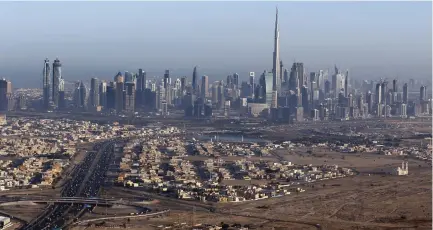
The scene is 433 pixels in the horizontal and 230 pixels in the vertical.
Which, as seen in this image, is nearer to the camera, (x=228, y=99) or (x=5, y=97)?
(x=5, y=97)

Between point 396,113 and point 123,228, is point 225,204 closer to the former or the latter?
point 123,228

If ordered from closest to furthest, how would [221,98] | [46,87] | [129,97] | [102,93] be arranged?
[129,97], [46,87], [102,93], [221,98]

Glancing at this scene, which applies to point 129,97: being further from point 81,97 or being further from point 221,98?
point 221,98

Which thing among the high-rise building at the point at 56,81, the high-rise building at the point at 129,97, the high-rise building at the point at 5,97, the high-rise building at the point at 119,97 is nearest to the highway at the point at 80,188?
the high-rise building at the point at 129,97

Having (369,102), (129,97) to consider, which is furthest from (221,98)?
(369,102)

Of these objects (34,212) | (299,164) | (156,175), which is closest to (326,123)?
(299,164)

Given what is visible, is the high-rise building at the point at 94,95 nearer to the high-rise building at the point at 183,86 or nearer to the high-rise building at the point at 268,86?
the high-rise building at the point at 183,86

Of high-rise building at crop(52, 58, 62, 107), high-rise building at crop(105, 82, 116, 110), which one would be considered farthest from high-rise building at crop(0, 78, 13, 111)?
high-rise building at crop(105, 82, 116, 110)
